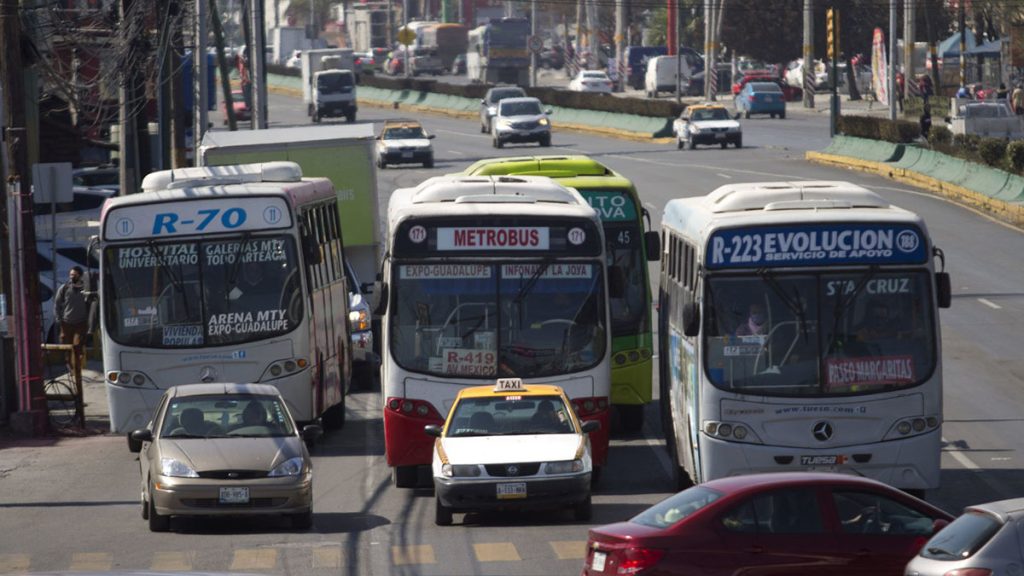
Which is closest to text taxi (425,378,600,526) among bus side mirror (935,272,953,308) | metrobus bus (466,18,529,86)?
bus side mirror (935,272,953,308)

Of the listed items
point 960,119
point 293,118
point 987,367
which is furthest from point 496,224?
point 293,118

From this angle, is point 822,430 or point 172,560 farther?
point 822,430

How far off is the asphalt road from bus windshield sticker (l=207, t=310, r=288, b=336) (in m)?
1.75

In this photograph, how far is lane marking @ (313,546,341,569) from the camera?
50.6 feet

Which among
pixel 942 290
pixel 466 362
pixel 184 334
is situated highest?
pixel 942 290

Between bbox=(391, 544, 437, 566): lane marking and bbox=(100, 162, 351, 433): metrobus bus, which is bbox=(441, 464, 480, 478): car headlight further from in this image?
bbox=(100, 162, 351, 433): metrobus bus

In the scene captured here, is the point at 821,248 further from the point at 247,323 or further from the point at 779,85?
the point at 779,85

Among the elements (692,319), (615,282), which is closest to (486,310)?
(615,282)

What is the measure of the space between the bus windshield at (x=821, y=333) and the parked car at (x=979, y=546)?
5.40 meters

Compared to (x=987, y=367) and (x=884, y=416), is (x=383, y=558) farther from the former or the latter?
(x=987, y=367)

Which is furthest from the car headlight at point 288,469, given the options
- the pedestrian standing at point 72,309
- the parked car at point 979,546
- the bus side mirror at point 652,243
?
the pedestrian standing at point 72,309

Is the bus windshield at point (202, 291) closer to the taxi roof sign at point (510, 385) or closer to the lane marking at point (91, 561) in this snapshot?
the taxi roof sign at point (510, 385)

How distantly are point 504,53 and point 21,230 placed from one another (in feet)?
290

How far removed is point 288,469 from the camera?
17.1 m
